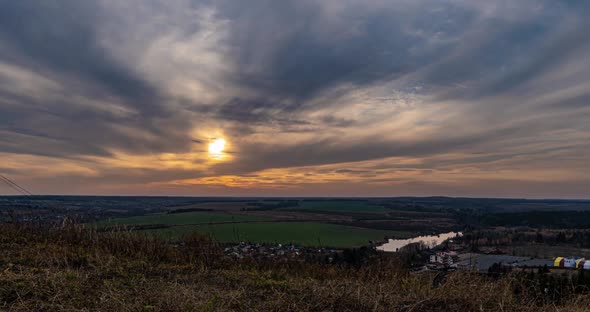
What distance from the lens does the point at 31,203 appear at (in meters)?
10.5

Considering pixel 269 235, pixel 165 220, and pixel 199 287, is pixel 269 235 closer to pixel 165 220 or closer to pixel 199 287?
pixel 165 220

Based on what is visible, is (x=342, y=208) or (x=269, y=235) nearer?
(x=269, y=235)

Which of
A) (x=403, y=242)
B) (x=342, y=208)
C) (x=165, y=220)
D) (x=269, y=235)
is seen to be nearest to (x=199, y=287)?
(x=165, y=220)

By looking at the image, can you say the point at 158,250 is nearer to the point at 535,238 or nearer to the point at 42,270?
the point at 42,270

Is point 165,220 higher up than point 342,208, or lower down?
higher up

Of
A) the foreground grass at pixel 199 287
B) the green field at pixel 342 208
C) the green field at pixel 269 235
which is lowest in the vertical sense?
the green field at pixel 342 208

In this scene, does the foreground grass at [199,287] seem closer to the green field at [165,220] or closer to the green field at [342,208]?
the green field at [165,220]

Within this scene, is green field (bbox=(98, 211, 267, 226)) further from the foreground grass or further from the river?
the river

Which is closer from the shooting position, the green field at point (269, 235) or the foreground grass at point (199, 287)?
the foreground grass at point (199, 287)

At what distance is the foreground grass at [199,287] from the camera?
3797 mm

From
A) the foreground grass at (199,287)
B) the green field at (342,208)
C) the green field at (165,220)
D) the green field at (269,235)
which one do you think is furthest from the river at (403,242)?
the green field at (342,208)

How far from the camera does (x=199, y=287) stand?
4754mm

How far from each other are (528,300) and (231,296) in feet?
14.1

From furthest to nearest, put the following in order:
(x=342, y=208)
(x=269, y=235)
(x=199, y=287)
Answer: (x=342, y=208), (x=269, y=235), (x=199, y=287)
